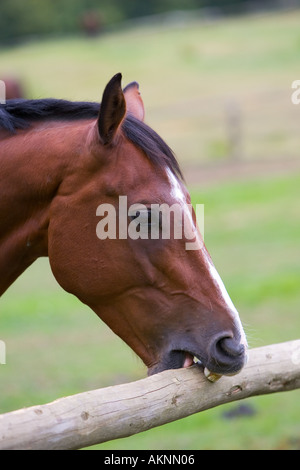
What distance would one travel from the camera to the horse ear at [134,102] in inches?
141

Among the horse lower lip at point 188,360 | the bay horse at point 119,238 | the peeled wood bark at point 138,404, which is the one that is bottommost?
the peeled wood bark at point 138,404

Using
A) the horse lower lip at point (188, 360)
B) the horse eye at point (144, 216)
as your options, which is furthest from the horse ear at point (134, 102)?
the horse lower lip at point (188, 360)

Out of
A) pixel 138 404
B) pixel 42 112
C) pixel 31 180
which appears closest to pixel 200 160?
pixel 42 112

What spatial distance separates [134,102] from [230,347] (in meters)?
1.34

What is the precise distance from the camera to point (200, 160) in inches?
887

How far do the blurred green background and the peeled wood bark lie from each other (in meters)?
3.18

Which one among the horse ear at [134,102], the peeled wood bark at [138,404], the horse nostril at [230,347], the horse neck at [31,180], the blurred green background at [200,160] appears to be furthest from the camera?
the blurred green background at [200,160]

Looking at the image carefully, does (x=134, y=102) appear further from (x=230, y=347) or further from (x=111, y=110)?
(x=230, y=347)

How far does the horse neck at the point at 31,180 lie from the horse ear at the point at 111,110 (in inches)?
6.1

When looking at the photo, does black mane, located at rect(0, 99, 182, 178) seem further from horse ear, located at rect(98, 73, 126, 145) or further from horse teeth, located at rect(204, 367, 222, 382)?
horse teeth, located at rect(204, 367, 222, 382)

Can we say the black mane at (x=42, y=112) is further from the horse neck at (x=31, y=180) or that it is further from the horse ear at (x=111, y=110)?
the horse ear at (x=111, y=110)

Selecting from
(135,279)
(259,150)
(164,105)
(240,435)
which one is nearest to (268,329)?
(240,435)
